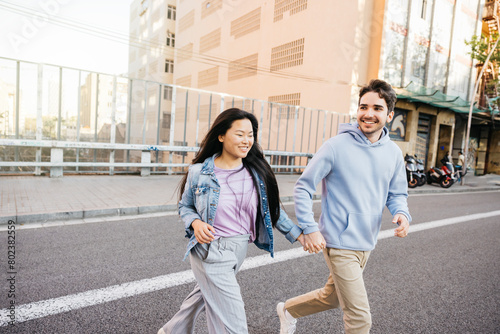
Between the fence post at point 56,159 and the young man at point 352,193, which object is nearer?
the young man at point 352,193

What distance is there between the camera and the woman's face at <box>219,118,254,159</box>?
1.95m

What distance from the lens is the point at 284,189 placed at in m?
9.90

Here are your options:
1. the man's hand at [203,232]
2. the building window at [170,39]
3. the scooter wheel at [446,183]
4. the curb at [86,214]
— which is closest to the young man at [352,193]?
the man's hand at [203,232]

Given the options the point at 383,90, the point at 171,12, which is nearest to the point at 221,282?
the point at 383,90

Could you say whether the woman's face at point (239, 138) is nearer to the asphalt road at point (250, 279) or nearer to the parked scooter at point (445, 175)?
the asphalt road at point (250, 279)

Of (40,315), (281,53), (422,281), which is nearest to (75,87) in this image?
(40,315)

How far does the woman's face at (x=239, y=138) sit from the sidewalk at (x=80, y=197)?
3.80 m

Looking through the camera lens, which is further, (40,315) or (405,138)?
(405,138)

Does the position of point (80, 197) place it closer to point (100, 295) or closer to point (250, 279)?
point (100, 295)

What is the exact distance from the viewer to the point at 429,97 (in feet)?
55.3

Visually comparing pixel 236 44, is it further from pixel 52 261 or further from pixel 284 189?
pixel 52 261

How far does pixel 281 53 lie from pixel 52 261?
1809 centimetres

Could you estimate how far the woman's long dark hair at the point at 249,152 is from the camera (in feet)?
6.60

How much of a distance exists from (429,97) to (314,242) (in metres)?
17.5
